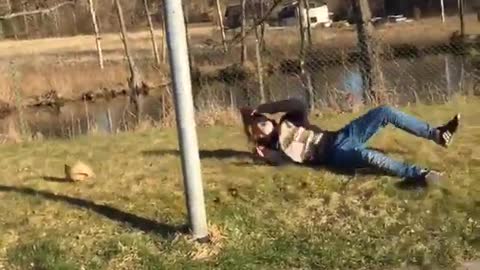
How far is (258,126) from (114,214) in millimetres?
1609

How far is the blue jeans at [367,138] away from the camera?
7.69 meters

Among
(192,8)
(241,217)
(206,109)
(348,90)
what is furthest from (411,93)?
(192,8)

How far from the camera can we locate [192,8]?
42812mm

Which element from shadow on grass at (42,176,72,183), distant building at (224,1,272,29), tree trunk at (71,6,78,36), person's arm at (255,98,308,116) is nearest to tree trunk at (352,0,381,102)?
person's arm at (255,98,308,116)

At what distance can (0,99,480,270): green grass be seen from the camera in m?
6.36

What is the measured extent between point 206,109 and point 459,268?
25.4 ft

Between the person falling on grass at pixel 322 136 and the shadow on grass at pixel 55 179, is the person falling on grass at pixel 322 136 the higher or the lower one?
the higher one

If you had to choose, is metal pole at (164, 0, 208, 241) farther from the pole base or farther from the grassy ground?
the grassy ground

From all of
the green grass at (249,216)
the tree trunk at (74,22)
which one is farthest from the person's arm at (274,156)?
the tree trunk at (74,22)

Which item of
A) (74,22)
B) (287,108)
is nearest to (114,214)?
(287,108)

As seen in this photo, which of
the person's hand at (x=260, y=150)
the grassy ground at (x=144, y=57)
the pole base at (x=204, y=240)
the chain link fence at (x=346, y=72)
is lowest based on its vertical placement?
the grassy ground at (x=144, y=57)

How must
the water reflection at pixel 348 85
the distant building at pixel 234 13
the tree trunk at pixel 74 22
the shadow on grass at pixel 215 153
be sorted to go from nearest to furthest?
the shadow on grass at pixel 215 153 < the water reflection at pixel 348 85 < the distant building at pixel 234 13 < the tree trunk at pixel 74 22

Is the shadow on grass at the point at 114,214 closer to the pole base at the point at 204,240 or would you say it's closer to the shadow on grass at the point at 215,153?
the pole base at the point at 204,240

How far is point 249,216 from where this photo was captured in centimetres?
704
